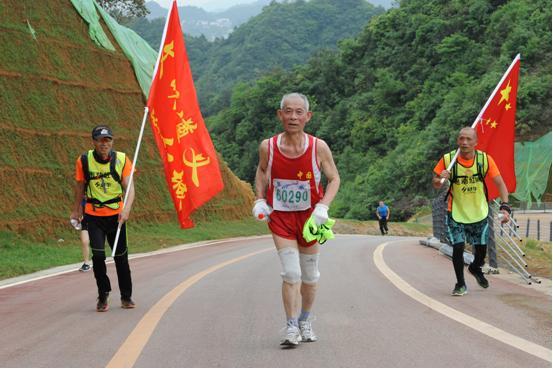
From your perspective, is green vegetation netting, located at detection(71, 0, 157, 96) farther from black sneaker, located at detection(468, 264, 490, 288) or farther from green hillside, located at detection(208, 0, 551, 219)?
green hillside, located at detection(208, 0, 551, 219)

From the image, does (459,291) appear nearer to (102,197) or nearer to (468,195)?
(468,195)

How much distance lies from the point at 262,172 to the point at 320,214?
717 millimetres

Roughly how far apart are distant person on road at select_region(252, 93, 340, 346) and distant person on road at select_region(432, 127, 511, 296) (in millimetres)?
3222

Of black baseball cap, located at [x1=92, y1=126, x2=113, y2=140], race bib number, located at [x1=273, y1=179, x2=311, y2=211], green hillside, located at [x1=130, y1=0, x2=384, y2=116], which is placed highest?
green hillside, located at [x1=130, y1=0, x2=384, y2=116]

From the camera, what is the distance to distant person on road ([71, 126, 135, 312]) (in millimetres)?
8344

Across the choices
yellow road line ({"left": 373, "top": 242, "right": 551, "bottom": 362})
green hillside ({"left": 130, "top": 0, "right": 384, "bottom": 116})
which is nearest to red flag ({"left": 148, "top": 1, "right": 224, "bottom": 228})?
yellow road line ({"left": 373, "top": 242, "right": 551, "bottom": 362})

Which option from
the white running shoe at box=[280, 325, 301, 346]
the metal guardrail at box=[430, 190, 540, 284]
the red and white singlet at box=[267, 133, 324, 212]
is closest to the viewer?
the white running shoe at box=[280, 325, 301, 346]

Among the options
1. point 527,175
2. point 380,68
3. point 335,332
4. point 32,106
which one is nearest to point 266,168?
point 335,332

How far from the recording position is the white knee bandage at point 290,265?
6.07 meters

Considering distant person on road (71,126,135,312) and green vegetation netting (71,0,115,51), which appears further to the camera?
green vegetation netting (71,0,115,51)

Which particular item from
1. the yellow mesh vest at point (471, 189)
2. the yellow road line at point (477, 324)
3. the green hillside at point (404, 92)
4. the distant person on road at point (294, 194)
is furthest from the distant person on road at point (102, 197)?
the green hillside at point (404, 92)

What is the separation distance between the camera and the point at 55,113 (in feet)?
95.2

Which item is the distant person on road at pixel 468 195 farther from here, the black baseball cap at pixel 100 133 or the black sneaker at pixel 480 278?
the black baseball cap at pixel 100 133

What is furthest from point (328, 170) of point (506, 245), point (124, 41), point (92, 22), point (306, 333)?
point (124, 41)
